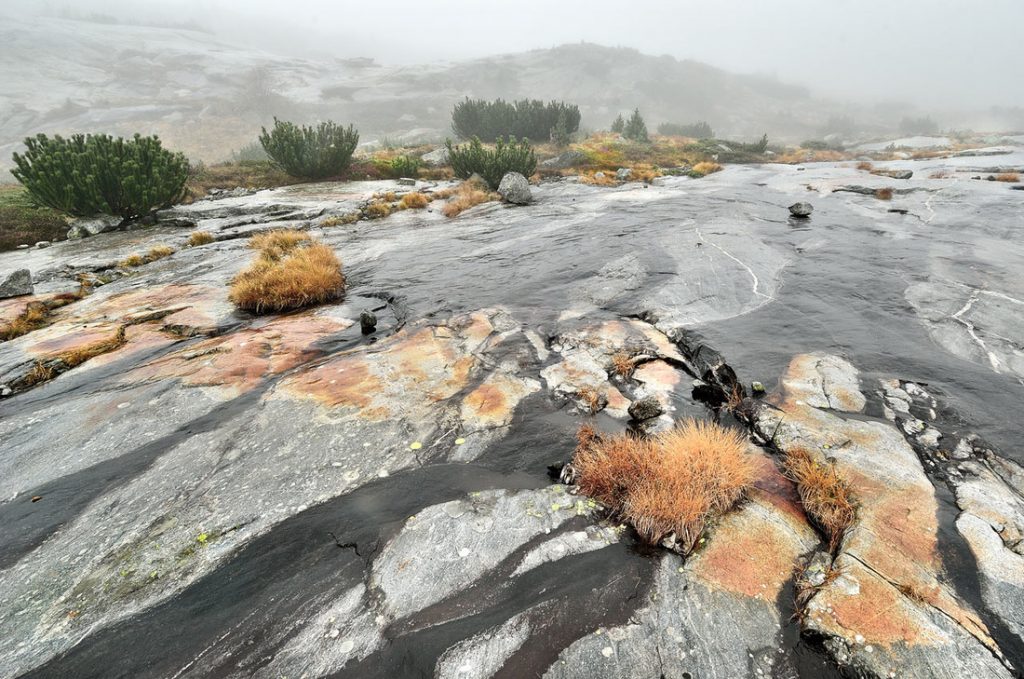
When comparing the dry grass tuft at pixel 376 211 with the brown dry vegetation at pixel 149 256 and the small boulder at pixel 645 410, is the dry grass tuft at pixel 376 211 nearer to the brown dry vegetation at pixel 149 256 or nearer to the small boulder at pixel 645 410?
the brown dry vegetation at pixel 149 256

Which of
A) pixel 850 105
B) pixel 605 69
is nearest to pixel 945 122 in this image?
pixel 850 105

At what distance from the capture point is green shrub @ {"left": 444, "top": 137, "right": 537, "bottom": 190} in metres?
18.3

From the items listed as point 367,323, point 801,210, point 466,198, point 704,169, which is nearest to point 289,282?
point 367,323

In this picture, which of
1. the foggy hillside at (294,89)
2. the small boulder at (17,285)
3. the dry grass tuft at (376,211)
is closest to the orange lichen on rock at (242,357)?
the small boulder at (17,285)

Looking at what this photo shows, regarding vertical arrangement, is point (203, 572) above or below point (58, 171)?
below

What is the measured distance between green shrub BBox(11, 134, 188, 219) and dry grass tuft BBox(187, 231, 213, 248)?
3017 millimetres

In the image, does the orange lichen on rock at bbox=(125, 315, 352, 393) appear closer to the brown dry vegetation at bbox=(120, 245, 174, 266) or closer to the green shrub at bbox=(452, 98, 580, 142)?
the brown dry vegetation at bbox=(120, 245, 174, 266)

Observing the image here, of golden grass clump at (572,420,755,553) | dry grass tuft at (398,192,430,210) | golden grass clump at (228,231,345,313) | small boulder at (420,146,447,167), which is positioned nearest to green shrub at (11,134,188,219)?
dry grass tuft at (398,192,430,210)

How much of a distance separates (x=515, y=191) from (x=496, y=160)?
3362 millimetres

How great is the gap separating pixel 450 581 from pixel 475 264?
7.72 metres

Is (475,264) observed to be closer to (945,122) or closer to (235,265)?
(235,265)

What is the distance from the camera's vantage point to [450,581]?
310 cm

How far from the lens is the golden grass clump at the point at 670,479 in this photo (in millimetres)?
3344

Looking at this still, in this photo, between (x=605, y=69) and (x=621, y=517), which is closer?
(x=621, y=517)
